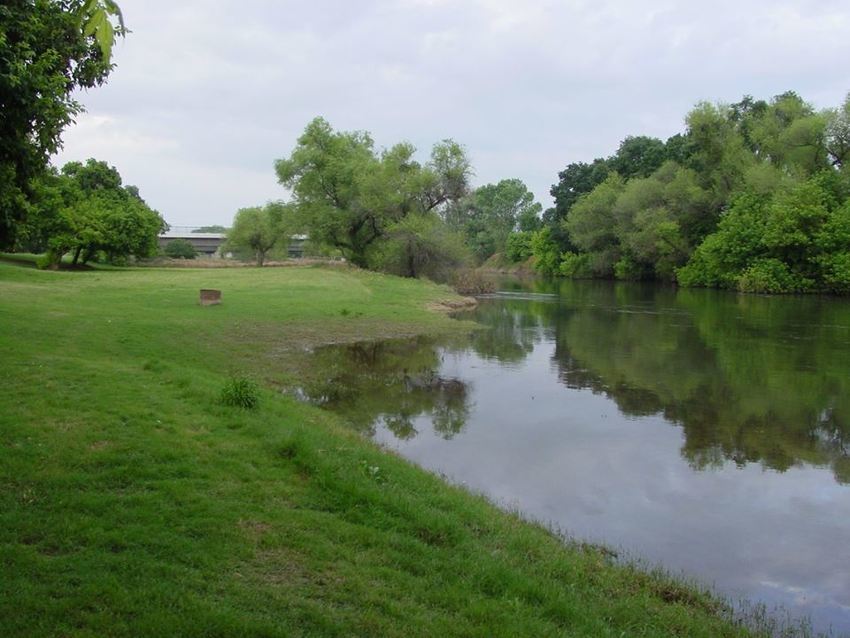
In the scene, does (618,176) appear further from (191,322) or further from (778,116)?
(191,322)

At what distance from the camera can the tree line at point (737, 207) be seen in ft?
179

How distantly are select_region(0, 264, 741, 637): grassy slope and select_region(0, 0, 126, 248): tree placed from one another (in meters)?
3.30

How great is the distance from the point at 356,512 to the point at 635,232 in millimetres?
66935

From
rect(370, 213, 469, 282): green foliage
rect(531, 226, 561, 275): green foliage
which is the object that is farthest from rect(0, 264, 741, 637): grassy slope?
rect(531, 226, 561, 275): green foliage

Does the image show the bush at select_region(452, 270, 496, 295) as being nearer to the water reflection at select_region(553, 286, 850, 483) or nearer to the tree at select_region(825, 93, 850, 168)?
the water reflection at select_region(553, 286, 850, 483)

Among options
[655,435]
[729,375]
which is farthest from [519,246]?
[655,435]

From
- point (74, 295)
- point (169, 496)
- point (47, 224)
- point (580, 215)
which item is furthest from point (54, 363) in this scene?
point (580, 215)

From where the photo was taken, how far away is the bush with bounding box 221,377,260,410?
10.9 metres

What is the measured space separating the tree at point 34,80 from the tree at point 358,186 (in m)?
45.1

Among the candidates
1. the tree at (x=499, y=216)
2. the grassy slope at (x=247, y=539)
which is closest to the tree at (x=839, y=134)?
the grassy slope at (x=247, y=539)

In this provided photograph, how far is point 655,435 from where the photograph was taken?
1384 centimetres

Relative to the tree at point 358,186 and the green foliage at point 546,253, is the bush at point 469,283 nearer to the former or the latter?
the tree at point 358,186

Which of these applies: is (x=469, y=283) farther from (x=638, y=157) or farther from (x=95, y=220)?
(x=638, y=157)

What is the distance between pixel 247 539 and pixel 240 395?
5357mm
